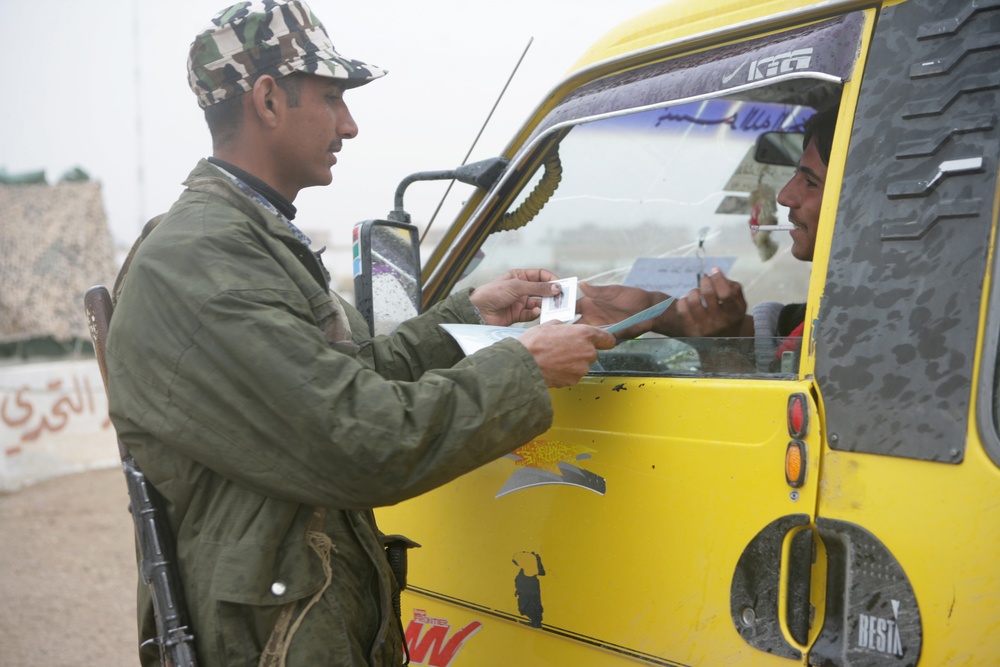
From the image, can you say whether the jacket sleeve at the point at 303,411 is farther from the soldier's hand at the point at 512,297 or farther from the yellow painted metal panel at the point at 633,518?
the soldier's hand at the point at 512,297

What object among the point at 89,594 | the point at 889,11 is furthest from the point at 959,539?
the point at 89,594

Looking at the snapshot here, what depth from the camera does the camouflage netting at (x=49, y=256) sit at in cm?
823

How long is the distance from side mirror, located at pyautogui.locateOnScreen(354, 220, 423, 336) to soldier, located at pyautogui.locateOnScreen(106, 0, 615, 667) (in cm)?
33

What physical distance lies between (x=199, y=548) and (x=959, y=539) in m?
1.23

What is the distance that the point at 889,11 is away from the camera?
1.44 m

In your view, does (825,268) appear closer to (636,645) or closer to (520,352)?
(520,352)

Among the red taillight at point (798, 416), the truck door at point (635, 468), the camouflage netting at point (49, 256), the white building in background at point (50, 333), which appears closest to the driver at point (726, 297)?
the truck door at point (635, 468)

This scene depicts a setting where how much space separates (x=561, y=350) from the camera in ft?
5.21

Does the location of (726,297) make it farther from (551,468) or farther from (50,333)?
(50,333)

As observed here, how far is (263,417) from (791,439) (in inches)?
33.8

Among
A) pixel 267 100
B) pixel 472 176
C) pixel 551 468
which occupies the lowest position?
pixel 551 468

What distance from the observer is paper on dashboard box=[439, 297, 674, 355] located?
1.69 meters

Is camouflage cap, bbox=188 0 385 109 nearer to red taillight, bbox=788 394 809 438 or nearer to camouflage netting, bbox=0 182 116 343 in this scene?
red taillight, bbox=788 394 809 438

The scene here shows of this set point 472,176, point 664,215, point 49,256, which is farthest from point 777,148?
point 49,256
